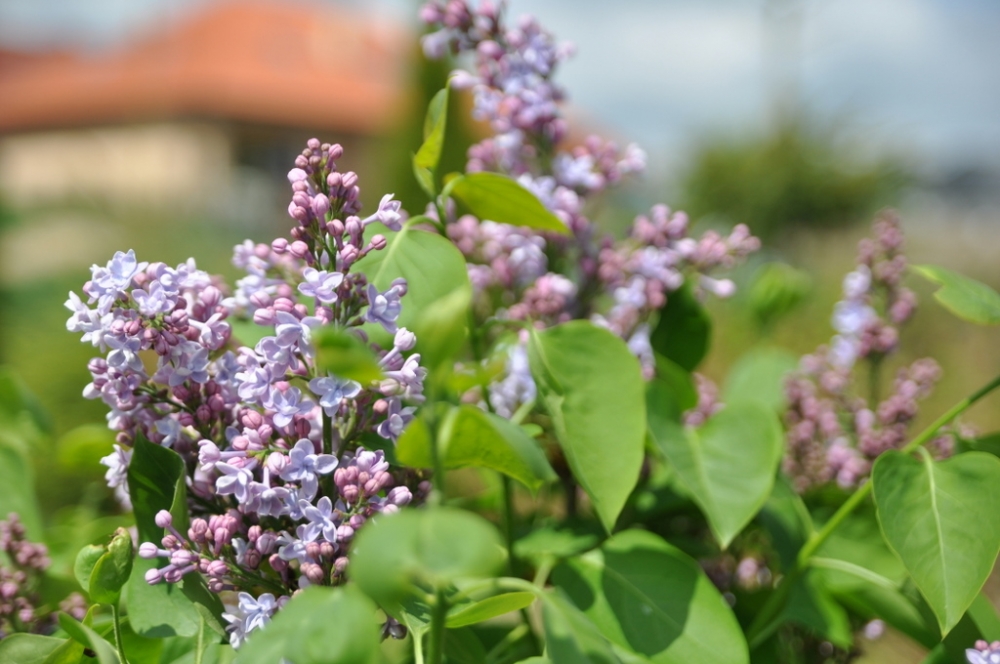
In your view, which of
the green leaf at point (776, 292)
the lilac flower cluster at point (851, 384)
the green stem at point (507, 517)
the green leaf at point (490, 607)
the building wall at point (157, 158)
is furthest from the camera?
the building wall at point (157, 158)

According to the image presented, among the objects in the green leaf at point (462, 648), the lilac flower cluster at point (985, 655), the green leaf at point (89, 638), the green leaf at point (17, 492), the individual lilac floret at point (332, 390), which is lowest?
the green leaf at point (17, 492)

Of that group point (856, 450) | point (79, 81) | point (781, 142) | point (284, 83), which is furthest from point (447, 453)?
point (79, 81)

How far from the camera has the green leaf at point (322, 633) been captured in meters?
0.38

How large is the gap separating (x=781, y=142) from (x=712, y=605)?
42.8 ft

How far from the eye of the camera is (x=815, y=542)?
0.73m

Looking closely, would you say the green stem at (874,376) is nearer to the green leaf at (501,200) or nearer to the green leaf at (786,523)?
the green leaf at (786,523)

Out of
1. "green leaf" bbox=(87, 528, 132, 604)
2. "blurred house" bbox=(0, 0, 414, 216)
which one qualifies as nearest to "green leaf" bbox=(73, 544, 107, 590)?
"green leaf" bbox=(87, 528, 132, 604)

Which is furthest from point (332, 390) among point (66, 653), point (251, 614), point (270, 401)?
point (66, 653)

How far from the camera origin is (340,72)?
1970cm

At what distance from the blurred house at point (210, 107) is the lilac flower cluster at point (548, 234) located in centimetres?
1280

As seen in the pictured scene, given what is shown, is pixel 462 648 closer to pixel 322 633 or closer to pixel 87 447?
pixel 322 633

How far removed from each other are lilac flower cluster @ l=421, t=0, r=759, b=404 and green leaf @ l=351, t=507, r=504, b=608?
51 centimetres

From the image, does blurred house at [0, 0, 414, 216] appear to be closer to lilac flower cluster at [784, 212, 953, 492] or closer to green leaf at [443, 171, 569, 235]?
lilac flower cluster at [784, 212, 953, 492]

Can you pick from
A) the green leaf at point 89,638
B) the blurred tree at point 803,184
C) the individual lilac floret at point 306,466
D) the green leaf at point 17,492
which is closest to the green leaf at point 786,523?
the individual lilac floret at point 306,466
